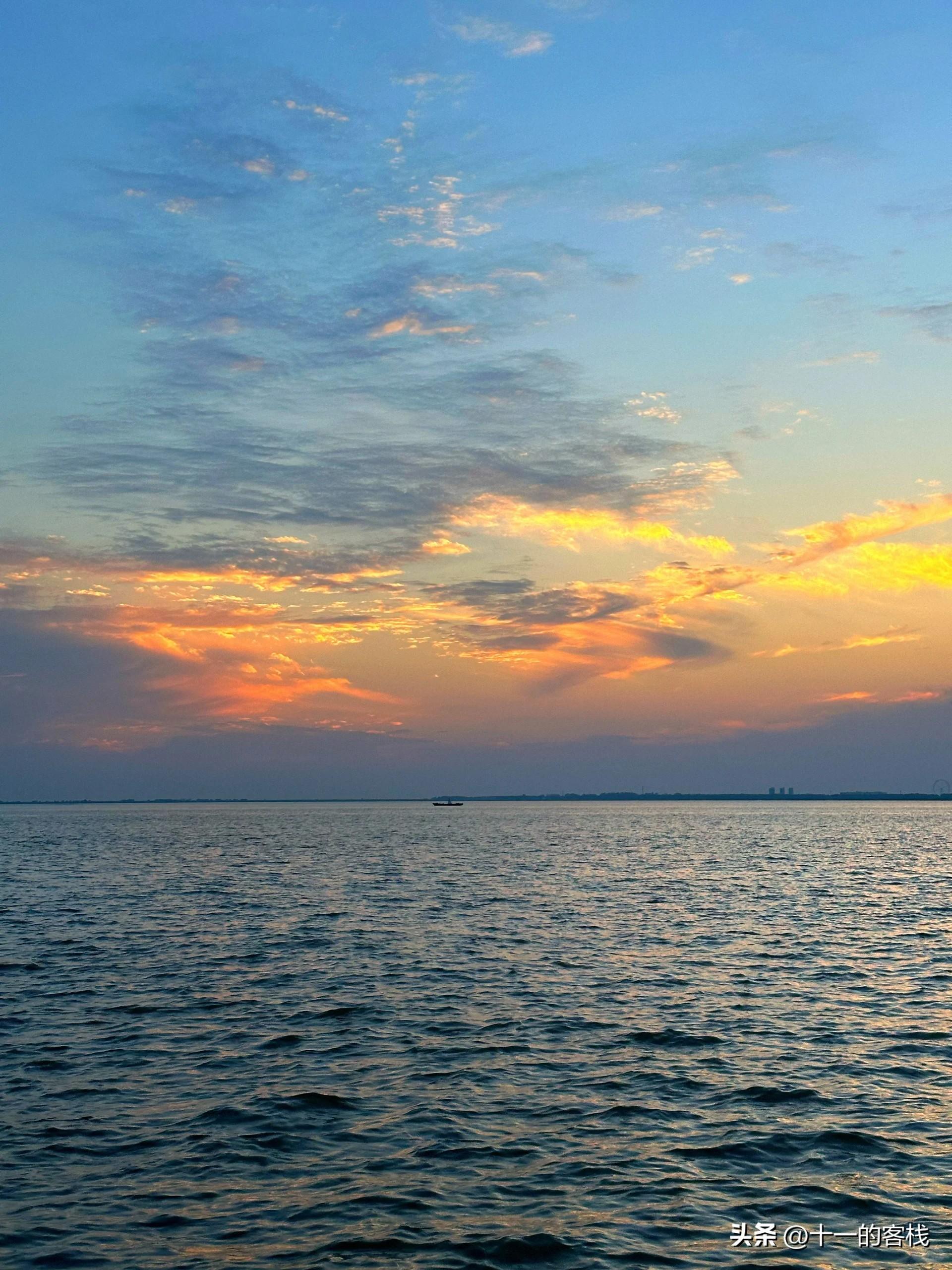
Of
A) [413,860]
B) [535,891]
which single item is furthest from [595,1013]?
[413,860]

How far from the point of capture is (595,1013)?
109ft

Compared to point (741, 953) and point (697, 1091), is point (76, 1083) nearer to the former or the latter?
point (697, 1091)

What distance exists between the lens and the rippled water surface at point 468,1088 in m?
17.2

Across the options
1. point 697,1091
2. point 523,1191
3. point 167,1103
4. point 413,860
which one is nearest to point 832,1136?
point 697,1091

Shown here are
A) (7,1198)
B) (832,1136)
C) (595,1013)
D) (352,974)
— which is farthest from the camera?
(352,974)

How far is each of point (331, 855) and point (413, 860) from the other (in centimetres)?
1373

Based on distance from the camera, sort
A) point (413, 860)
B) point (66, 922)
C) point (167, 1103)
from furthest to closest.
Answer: point (413, 860) → point (66, 922) → point (167, 1103)

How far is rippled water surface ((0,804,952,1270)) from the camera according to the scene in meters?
17.2

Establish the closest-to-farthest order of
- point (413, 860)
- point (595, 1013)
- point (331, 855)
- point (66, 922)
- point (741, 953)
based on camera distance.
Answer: point (595, 1013) → point (741, 953) → point (66, 922) → point (413, 860) → point (331, 855)

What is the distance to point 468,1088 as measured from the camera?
82.5 feet

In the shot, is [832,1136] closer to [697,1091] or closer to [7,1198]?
[697,1091]

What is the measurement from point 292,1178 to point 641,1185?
659 cm

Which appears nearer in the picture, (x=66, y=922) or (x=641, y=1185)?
(x=641, y=1185)

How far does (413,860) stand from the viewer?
114 meters
